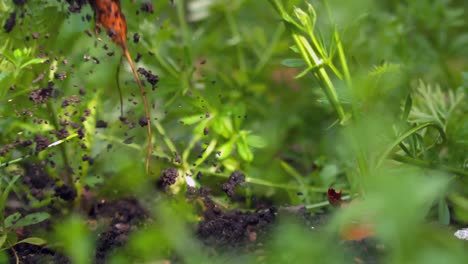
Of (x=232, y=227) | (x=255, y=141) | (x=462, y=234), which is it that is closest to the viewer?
(x=462, y=234)

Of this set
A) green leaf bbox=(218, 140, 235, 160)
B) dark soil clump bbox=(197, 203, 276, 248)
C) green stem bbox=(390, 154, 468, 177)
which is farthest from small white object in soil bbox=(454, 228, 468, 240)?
green leaf bbox=(218, 140, 235, 160)

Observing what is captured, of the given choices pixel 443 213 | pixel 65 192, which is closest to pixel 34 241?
pixel 65 192

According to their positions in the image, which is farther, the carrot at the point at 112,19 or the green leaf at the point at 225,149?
the green leaf at the point at 225,149

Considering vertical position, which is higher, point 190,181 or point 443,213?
point 190,181

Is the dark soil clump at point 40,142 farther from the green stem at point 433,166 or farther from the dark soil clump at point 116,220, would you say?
the green stem at point 433,166

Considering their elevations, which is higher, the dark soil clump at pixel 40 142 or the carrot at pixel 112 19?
the carrot at pixel 112 19

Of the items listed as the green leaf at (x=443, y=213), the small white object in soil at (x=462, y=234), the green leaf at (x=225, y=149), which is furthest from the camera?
the green leaf at (x=225, y=149)

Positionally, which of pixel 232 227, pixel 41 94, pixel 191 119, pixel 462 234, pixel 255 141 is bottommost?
pixel 462 234

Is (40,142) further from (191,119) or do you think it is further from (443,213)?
(443,213)

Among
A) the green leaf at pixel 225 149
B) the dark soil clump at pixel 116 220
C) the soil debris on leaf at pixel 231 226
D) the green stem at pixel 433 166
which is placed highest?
the green leaf at pixel 225 149

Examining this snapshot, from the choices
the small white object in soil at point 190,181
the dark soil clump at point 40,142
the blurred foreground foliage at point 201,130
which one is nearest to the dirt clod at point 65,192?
the blurred foreground foliage at point 201,130

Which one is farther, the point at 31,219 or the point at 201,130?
the point at 201,130
